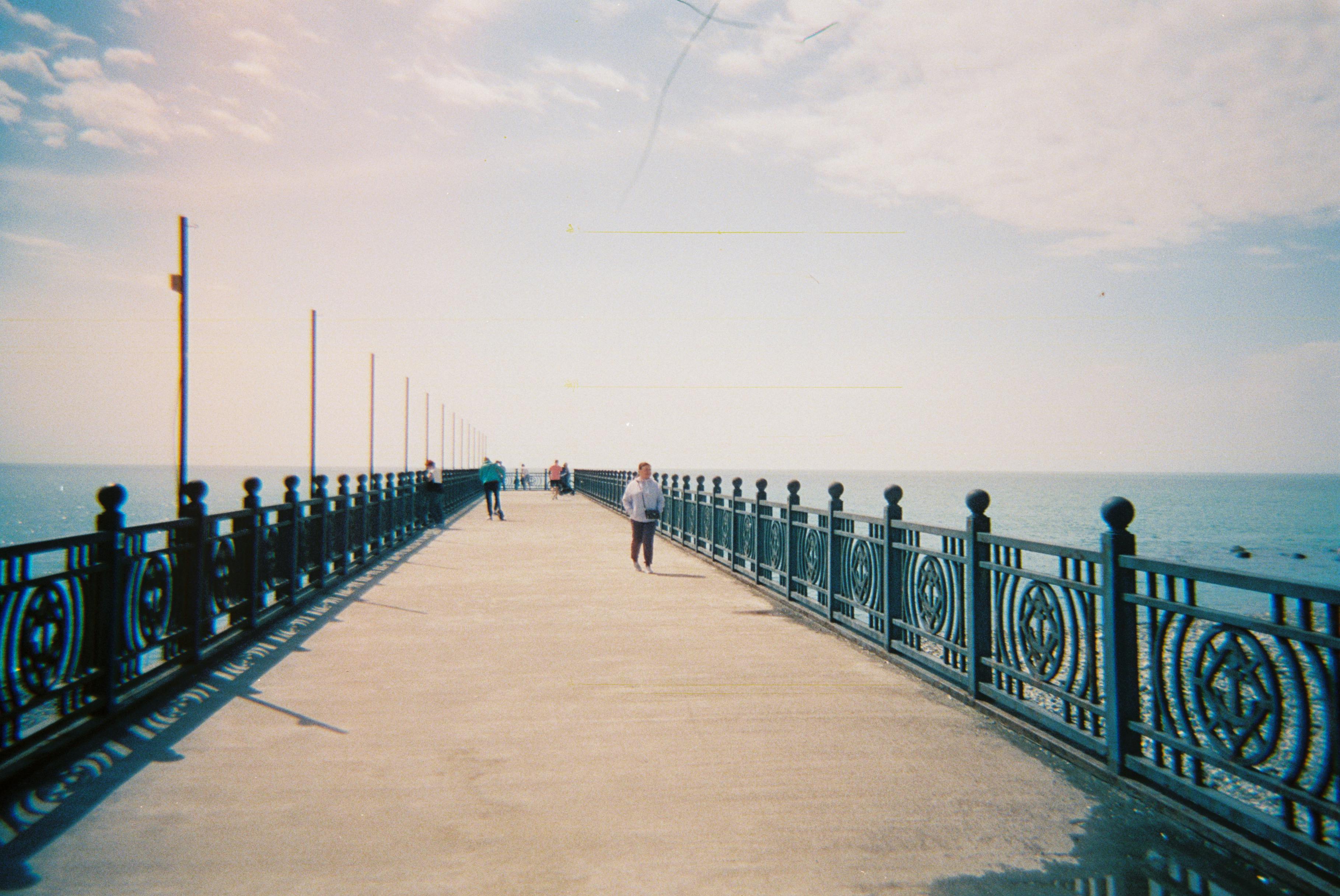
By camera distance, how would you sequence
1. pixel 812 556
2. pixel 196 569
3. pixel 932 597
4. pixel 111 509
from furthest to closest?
pixel 812 556 → pixel 196 569 → pixel 932 597 → pixel 111 509

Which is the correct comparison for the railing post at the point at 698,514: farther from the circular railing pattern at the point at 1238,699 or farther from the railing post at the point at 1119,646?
the circular railing pattern at the point at 1238,699

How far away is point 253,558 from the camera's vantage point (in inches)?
351

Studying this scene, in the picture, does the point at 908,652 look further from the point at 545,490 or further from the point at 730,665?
the point at 545,490

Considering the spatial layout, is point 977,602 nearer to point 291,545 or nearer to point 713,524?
point 291,545

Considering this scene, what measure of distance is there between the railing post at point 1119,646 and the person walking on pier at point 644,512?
9961 millimetres

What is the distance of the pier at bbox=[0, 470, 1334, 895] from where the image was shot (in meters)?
3.74

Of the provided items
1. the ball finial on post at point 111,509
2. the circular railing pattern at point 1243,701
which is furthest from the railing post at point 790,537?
the ball finial on post at point 111,509

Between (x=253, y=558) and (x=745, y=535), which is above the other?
(x=253, y=558)

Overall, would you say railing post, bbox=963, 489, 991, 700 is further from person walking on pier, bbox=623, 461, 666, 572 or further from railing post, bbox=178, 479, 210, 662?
person walking on pier, bbox=623, 461, 666, 572

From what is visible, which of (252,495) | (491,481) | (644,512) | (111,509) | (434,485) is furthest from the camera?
(491,481)

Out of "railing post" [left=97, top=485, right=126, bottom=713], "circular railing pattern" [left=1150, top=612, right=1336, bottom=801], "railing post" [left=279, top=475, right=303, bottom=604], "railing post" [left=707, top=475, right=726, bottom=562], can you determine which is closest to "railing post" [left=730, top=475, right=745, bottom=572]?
"railing post" [left=707, top=475, right=726, bottom=562]

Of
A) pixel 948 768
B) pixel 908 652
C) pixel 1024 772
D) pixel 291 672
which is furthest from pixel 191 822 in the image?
pixel 908 652

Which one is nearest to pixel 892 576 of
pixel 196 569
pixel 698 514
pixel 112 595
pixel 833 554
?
pixel 833 554

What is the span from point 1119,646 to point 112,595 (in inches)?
238
